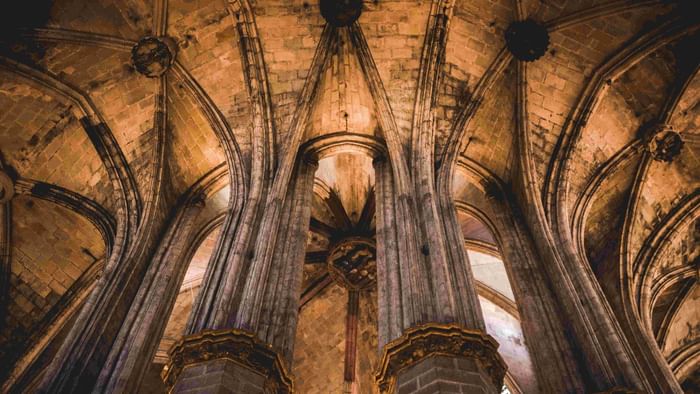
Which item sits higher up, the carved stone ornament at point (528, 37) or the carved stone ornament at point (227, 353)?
the carved stone ornament at point (528, 37)

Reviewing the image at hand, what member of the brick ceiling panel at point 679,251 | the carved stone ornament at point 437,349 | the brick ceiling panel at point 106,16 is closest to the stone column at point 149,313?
the brick ceiling panel at point 106,16

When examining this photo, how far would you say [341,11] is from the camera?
1109 centimetres

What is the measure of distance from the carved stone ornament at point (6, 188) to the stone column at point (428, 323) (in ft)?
28.6

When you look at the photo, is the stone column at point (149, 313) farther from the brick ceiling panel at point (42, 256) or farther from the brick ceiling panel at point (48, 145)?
the brick ceiling panel at point (42, 256)

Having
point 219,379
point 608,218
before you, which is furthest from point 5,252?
point 608,218

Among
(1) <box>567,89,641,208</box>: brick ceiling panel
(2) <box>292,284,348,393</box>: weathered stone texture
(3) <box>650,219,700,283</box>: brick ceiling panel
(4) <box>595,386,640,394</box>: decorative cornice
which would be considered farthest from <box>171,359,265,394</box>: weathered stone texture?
(3) <box>650,219,700,283</box>: brick ceiling panel

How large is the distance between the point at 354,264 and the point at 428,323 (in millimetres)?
8116

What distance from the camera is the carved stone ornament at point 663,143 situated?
11859mm

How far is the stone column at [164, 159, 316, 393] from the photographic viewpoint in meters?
6.02

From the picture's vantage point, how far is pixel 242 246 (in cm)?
795

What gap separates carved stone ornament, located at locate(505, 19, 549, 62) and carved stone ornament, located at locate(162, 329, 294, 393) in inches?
314

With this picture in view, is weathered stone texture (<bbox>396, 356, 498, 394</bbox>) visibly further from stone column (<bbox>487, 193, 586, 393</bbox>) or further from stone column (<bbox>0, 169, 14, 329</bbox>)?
stone column (<bbox>0, 169, 14, 329</bbox>)

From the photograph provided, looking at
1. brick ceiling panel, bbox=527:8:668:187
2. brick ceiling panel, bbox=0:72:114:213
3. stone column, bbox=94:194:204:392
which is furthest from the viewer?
brick ceiling panel, bbox=0:72:114:213

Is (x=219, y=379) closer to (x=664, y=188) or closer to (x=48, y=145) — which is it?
(x=48, y=145)
